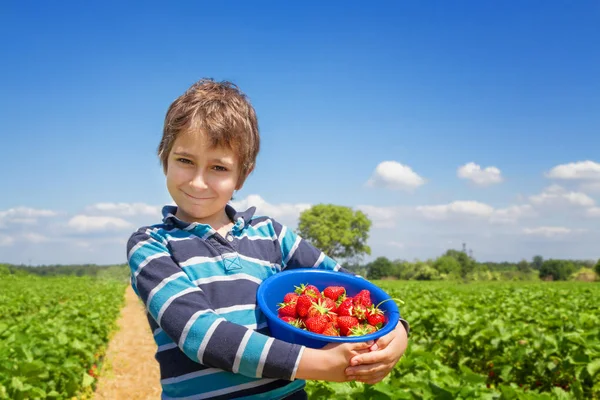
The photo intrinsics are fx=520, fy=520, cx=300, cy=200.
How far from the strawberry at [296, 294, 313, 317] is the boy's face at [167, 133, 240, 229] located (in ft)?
1.67

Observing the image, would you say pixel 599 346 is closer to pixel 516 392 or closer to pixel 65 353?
pixel 516 392

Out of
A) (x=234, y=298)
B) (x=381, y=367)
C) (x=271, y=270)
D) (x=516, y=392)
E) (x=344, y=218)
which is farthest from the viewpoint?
(x=344, y=218)

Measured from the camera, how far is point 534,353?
586cm

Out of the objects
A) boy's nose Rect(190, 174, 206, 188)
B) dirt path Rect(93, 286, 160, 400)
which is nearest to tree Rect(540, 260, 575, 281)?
dirt path Rect(93, 286, 160, 400)

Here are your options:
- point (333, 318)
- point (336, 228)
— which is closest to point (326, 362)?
point (333, 318)

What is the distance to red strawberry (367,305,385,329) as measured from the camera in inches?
73.9

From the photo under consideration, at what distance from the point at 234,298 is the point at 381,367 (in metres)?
0.57

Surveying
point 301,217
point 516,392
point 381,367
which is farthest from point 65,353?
point 301,217

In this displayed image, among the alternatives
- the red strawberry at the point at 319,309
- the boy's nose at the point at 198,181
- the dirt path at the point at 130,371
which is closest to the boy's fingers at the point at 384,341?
the red strawberry at the point at 319,309

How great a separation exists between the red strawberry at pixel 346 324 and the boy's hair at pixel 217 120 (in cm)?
75

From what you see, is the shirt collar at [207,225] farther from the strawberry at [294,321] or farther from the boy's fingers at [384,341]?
the boy's fingers at [384,341]

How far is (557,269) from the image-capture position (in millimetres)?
72812

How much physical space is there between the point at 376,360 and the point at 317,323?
229mm

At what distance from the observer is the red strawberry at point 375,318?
1876mm
